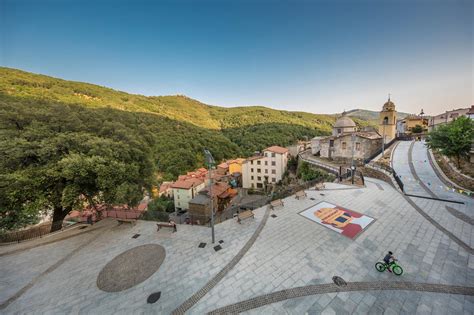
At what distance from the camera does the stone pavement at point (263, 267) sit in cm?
487

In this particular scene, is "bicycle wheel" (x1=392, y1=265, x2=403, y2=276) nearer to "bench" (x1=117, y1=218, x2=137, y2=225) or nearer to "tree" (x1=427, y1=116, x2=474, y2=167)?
"bench" (x1=117, y1=218, x2=137, y2=225)

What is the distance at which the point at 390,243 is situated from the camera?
286 inches

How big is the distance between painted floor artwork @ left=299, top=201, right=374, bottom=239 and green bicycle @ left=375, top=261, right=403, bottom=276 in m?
1.94

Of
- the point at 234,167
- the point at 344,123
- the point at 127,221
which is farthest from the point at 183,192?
the point at 344,123

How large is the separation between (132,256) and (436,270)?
12151 mm

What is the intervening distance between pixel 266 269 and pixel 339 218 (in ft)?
19.8

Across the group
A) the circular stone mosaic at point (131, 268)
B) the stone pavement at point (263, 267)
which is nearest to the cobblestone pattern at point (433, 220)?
the stone pavement at point (263, 267)

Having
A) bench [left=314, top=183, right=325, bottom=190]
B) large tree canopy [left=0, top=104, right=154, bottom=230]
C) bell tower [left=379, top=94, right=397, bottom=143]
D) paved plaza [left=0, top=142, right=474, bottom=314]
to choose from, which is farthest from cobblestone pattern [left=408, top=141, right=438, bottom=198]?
large tree canopy [left=0, top=104, right=154, bottom=230]

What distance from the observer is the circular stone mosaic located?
5.96m

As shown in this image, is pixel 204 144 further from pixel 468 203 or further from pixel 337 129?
pixel 468 203

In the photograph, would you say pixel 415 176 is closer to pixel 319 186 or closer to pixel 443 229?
pixel 319 186

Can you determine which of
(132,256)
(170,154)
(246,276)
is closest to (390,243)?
(246,276)

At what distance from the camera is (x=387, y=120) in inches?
1153

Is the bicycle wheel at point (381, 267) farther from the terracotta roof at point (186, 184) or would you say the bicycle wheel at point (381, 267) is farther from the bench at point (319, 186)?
the terracotta roof at point (186, 184)
